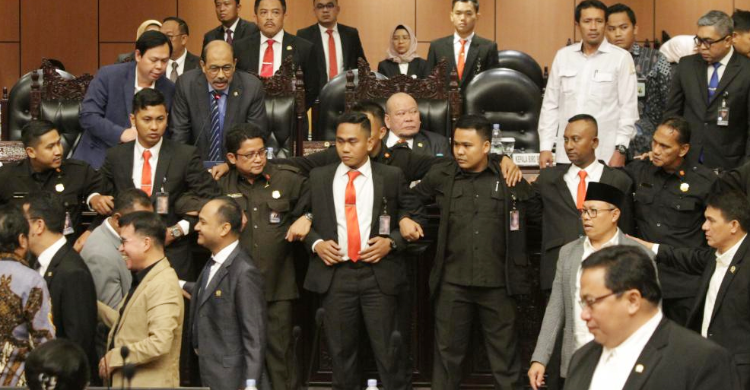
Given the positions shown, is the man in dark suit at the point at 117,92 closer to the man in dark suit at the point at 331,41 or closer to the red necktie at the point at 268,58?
the red necktie at the point at 268,58

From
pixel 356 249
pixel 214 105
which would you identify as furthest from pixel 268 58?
pixel 356 249

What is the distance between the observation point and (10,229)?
14.9 feet

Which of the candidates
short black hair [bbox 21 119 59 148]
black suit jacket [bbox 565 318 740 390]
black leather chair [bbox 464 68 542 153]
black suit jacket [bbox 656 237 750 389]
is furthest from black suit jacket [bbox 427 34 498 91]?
black suit jacket [bbox 565 318 740 390]

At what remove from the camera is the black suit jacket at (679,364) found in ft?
10.8

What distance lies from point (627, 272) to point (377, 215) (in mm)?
2381

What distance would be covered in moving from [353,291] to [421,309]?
578 millimetres

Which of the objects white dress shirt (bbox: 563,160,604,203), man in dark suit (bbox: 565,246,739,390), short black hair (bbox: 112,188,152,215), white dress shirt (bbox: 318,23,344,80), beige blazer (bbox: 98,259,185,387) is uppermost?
white dress shirt (bbox: 318,23,344,80)

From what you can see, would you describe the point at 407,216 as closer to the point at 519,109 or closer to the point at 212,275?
the point at 212,275

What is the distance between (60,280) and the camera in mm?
4629

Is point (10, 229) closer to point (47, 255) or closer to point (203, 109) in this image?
point (47, 255)

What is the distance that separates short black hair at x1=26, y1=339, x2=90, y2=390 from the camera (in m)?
3.38

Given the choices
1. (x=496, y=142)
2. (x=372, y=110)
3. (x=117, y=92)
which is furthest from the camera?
(x=496, y=142)

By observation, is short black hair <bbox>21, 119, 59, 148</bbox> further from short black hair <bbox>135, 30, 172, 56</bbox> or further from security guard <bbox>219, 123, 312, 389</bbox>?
security guard <bbox>219, 123, 312, 389</bbox>

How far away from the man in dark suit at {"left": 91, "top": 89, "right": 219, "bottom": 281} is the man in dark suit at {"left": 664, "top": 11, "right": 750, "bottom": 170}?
2.66 metres
